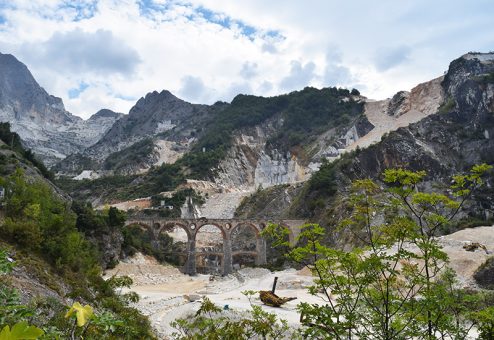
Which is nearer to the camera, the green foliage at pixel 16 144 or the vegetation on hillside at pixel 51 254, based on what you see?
the vegetation on hillside at pixel 51 254

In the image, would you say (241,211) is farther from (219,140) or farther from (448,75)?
(448,75)

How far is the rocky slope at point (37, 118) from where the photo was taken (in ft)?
524

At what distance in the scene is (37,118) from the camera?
573 feet

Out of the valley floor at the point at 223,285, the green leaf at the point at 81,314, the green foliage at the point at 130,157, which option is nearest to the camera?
the green leaf at the point at 81,314

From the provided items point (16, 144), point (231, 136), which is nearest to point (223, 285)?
point (16, 144)

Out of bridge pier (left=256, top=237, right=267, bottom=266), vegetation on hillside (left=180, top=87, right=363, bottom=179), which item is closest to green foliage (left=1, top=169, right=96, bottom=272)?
bridge pier (left=256, top=237, right=267, bottom=266)

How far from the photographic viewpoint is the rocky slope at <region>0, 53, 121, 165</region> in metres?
160

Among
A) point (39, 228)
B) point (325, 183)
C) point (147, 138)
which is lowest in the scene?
point (39, 228)

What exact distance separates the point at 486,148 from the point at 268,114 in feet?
184

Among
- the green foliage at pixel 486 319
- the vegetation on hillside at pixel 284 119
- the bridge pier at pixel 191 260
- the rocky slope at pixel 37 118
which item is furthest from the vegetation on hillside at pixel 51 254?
the rocky slope at pixel 37 118

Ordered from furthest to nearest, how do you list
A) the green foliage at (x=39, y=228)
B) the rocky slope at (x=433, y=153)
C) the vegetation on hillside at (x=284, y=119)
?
the vegetation on hillside at (x=284, y=119) → the rocky slope at (x=433, y=153) → the green foliage at (x=39, y=228)

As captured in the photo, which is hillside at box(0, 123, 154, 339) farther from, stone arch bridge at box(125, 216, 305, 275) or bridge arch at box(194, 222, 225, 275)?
bridge arch at box(194, 222, 225, 275)

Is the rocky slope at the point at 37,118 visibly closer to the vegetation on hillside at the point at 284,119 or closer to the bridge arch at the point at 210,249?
the vegetation on hillside at the point at 284,119

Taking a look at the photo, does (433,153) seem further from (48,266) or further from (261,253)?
(48,266)
